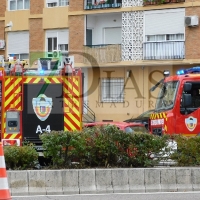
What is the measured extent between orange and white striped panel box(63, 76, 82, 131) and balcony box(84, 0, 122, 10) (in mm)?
19973

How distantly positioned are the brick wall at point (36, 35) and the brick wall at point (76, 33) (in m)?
1.99

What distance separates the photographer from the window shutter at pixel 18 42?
38.6m

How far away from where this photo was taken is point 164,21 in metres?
34.3

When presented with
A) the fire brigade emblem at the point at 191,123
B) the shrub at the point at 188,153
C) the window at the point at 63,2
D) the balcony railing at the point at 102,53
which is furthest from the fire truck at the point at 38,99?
the window at the point at 63,2

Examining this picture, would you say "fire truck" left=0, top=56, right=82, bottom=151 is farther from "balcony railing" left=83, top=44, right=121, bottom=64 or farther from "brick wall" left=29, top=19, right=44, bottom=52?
"brick wall" left=29, top=19, right=44, bottom=52

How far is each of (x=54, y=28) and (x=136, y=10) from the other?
5.38 m

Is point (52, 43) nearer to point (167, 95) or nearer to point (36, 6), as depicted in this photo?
point (36, 6)

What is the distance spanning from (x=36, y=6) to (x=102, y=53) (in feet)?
17.4

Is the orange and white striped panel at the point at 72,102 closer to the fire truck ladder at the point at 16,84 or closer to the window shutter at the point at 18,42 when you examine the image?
the fire truck ladder at the point at 16,84

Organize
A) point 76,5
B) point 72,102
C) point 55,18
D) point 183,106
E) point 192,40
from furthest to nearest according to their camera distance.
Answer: point 55,18
point 76,5
point 192,40
point 183,106
point 72,102

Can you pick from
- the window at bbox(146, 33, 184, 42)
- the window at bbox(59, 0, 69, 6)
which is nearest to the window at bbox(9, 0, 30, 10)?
the window at bbox(59, 0, 69, 6)

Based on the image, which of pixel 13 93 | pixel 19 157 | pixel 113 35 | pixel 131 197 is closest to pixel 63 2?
pixel 113 35

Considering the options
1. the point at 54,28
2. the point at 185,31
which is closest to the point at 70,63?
the point at 185,31

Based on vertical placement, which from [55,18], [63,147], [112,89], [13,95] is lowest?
[63,147]
